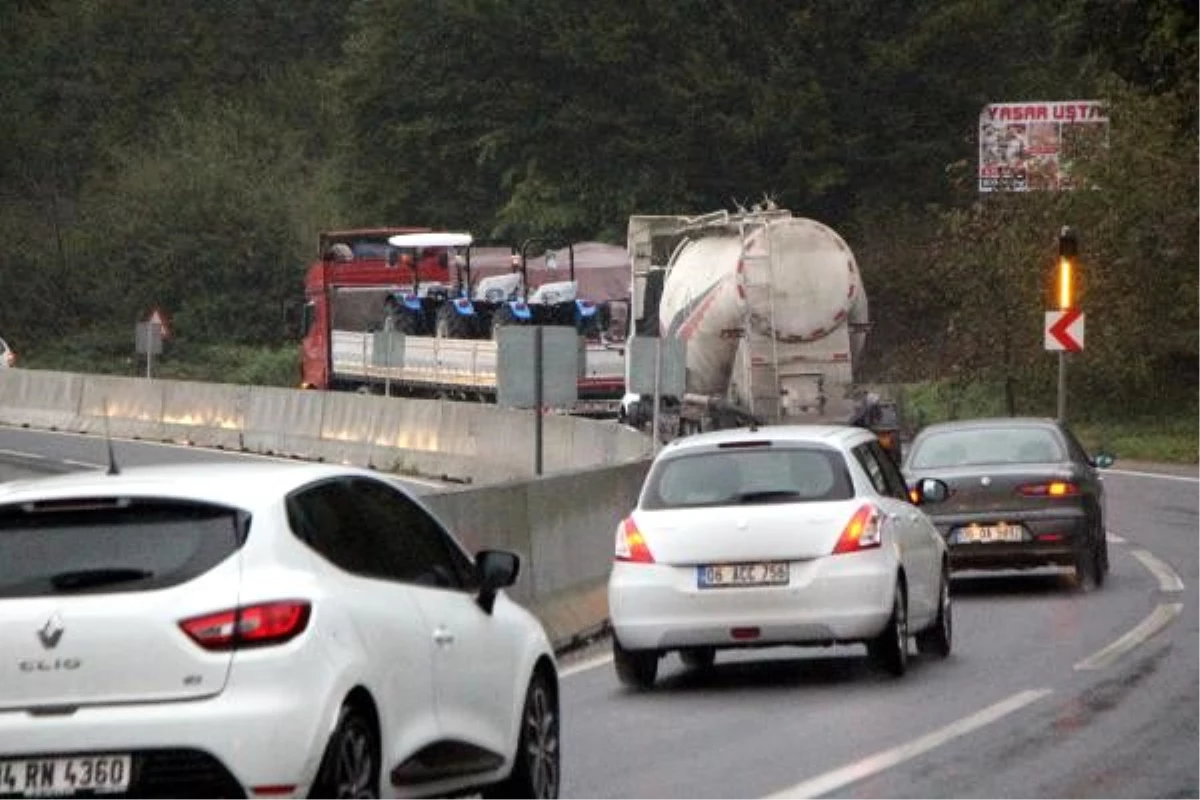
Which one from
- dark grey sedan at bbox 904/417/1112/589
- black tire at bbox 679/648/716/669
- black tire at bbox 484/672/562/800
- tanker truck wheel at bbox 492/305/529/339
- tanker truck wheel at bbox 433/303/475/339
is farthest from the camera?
tanker truck wheel at bbox 433/303/475/339

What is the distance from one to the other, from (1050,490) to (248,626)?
16.0m

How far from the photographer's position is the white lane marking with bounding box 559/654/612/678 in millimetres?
19455

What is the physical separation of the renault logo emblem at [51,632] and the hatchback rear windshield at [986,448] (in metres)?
16.3

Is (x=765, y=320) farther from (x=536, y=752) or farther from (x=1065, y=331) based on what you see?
(x=536, y=752)

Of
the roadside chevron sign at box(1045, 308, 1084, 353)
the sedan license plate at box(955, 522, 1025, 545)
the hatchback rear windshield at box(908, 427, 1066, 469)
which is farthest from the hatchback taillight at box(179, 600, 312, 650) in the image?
the roadside chevron sign at box(1045, 308, 1084, 353)

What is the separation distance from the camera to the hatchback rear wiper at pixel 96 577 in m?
9.62

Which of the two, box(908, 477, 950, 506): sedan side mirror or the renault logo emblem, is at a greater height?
the renault logo emblem

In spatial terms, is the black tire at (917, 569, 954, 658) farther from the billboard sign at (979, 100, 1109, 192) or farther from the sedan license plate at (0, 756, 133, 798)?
the billboard sign at (979, 100, 1109, 192)

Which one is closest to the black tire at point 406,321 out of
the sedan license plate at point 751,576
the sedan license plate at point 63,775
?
the sedan license plate at point 751,576

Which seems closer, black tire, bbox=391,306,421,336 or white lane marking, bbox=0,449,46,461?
white lane marking, bbox=0,449,46,461

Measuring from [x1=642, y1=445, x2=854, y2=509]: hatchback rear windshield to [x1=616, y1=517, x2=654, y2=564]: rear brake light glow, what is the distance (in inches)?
6.4

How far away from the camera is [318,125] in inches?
4353

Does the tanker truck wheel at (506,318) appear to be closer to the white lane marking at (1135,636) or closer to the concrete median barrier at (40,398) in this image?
the concrete median barrier at (40,398)

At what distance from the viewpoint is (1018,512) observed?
24734mm
